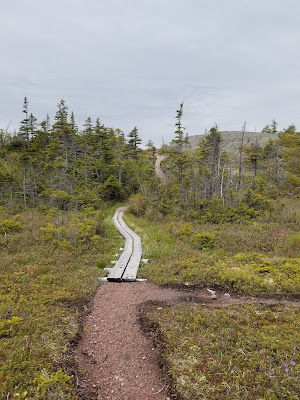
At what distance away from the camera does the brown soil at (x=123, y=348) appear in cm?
475

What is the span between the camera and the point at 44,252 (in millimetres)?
12375

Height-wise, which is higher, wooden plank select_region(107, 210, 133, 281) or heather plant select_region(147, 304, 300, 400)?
heather plant select_region(147, 304, 300, 400)

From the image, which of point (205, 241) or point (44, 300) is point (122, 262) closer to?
point (44, 300)

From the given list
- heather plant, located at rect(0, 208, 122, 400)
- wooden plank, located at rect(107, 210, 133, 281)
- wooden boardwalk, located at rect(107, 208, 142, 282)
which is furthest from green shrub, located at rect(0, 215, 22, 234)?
wooden boardwalk, located at rect(107, 208, 142, 282)

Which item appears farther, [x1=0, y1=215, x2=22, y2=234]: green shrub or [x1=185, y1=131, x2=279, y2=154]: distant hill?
[x1=185, y1=131, x2=279, y2=154]: distant hill

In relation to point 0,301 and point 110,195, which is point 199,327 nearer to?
Answer: point 0,301

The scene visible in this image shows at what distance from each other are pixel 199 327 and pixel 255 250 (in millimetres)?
8156

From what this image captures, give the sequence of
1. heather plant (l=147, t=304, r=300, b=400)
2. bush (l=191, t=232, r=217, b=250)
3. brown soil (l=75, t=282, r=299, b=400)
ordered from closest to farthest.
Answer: heather plant (l=147, t=304, r=300, b=400), brown soil (l=75, t=282, r=299, b=400), bush (l=191, t=232, r=217, b=250)

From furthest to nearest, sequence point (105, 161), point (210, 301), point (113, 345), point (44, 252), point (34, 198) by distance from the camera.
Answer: point (105, 161) → point (34, 198) → point (44, 252) → point (210, 301) → point (113, 345)

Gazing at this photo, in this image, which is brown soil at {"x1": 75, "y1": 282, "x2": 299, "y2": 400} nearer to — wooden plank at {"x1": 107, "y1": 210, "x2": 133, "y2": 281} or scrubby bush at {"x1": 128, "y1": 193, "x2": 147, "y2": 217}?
wooden plank at {"x1": 107, "y1": 210, "x2": 133, "y2": 281}

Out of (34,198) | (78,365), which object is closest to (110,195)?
(34,198)

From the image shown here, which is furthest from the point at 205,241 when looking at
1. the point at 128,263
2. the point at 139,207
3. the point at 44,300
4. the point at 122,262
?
the point at 139,207

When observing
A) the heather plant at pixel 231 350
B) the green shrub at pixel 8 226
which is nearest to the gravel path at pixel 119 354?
the heather plant at pixel 231 350

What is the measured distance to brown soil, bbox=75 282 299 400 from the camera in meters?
4.75
